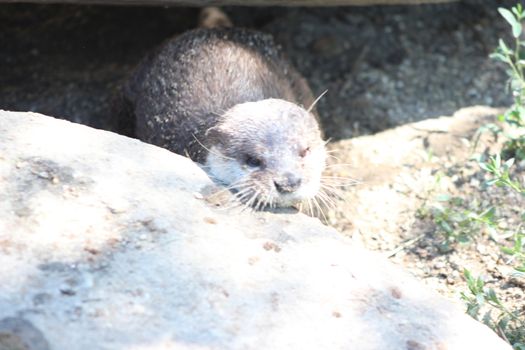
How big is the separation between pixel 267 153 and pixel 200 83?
2.87 feet

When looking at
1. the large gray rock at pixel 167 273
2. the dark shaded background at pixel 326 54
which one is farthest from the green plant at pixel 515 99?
the large gray rock at pixel 167 273

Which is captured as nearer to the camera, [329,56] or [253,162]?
[253,162]

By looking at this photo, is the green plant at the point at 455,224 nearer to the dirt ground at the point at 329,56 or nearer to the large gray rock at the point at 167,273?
the dirt ground at the point at 329,56

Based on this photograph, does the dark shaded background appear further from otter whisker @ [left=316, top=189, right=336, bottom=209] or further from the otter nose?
the otter nose

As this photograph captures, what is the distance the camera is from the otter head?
323 centimetres

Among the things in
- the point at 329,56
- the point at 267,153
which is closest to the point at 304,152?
the point at 267,153

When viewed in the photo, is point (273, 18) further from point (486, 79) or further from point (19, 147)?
point (19, 147)

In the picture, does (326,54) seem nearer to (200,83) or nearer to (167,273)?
(200,83)

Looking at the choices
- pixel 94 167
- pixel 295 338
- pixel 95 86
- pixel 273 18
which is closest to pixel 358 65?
pixel 273 18

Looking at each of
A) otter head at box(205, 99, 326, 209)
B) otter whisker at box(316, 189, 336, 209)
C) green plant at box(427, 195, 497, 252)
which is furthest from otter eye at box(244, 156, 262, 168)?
green plant at box(427, 195, 497, 252)

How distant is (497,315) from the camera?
3.22 metres

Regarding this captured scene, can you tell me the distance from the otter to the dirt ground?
1.47ft

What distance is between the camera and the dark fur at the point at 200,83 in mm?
4047

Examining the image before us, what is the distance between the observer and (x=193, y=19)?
5.32 m
